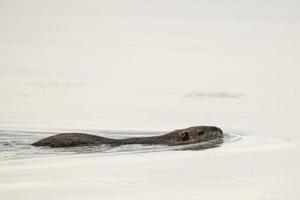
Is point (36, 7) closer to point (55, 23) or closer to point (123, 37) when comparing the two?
point (55, 23)

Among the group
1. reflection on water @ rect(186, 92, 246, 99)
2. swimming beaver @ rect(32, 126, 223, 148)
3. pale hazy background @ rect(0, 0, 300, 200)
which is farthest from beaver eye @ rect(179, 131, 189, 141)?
reflection on water @ rect(186, 92, 246, 99)

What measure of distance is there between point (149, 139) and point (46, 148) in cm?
130

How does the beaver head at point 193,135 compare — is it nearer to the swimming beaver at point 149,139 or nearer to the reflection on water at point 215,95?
the swimming beaver at point 149,139

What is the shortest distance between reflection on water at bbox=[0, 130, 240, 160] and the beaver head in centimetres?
6

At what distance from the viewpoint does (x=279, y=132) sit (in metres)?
16.1

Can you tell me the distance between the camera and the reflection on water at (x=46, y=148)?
48.0 feet

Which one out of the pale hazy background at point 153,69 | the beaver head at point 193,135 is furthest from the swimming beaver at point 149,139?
the pale hazy background at point 153,69

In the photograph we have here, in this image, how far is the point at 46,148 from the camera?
Result: 14961 mm

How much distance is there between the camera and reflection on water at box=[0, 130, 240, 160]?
14633 millimetres

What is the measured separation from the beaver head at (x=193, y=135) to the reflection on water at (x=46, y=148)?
0.06 m

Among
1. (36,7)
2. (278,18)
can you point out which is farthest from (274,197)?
(36,7)

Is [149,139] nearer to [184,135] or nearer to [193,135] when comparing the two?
[184,135]

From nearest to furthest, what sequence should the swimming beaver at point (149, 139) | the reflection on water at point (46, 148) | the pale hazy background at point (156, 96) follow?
the pale hazy background at point (156, 96) → the reflection on water at point (46, 148) → the swimming beaver at point (149, 139)

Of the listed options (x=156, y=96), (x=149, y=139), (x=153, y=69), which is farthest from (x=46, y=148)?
(x=153, y=69)
